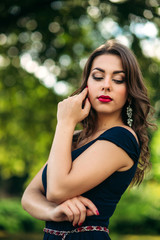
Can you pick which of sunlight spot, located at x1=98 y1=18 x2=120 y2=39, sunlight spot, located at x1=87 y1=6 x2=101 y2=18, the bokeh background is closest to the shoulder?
the bokeh background

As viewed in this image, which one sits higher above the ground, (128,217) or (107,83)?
(107,83)

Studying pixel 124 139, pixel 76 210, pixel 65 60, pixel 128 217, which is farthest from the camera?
pixel 128 217

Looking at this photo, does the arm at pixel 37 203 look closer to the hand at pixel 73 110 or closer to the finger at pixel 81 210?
the finger at pixel 81 210

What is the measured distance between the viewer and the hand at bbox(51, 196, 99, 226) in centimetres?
194

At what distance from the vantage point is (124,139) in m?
2.06

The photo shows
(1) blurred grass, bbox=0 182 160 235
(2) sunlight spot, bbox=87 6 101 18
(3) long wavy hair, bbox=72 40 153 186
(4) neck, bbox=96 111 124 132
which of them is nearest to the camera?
(3) long wavy hair, bbox=72 40 153 186

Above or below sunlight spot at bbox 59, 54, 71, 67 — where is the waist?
below

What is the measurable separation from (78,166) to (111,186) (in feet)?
0.85

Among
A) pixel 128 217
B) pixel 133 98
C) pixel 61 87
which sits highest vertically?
pixel 61 87

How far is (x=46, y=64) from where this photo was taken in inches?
355

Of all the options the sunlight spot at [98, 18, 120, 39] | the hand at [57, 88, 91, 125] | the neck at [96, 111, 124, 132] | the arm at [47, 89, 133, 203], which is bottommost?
the arm at [47, 89, 133, 203]

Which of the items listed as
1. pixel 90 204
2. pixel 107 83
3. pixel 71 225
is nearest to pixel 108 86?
pixel 107 83

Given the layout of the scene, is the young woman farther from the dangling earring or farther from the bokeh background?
the bokeh background

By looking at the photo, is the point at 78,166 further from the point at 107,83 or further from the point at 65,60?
the point at 65,60
